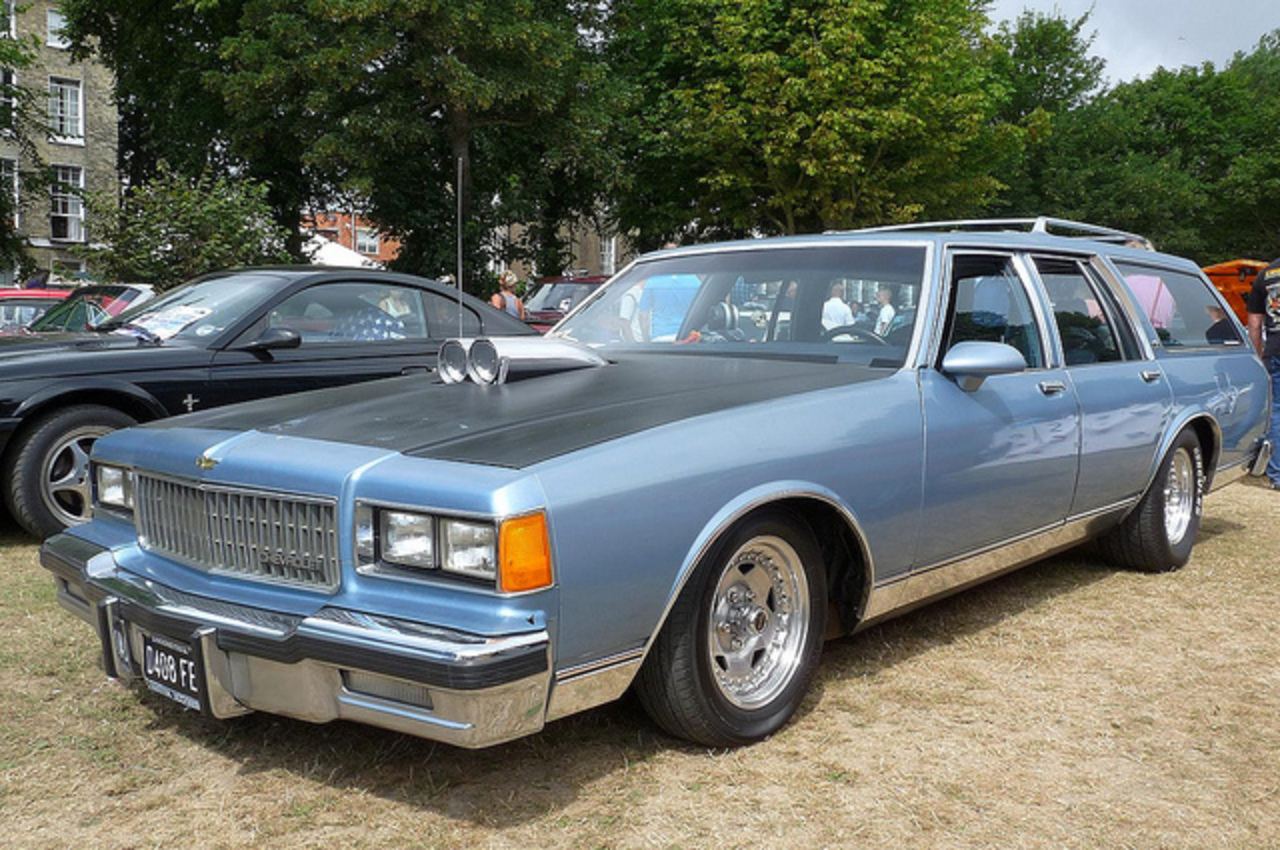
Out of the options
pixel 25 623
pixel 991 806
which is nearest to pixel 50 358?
pixel 25 623

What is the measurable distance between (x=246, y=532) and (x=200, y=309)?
389 cm

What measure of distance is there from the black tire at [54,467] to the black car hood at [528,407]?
256 centimetres

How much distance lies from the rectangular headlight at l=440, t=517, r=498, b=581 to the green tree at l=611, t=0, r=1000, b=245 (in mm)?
23614

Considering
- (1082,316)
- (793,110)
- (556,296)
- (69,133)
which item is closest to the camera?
(1082,316)

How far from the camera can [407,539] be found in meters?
2.80

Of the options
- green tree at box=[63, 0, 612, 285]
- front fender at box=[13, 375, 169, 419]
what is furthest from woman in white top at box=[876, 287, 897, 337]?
green tree at box=[63, 0, 612, 285]

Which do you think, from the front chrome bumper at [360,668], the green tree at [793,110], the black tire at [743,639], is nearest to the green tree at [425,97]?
the green tree at [793,110]

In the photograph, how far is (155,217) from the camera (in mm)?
12977

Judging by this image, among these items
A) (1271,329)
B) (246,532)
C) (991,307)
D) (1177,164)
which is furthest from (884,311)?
(1177,164)

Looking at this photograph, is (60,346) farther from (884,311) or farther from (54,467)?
(884,311)

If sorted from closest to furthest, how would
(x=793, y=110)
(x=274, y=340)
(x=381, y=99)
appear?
1. (x=274, y=340)
2. (x=381, y=99)
3. (x=793, y=110)

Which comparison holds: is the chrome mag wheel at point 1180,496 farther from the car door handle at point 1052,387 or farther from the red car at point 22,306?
the red car at point 22,306

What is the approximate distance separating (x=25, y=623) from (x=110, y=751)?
5.06 feet

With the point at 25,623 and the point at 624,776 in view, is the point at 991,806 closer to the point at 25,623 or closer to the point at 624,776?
the point at 624,776
